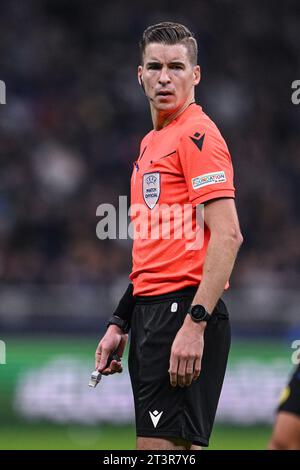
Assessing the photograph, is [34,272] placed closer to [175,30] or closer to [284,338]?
[284,338]

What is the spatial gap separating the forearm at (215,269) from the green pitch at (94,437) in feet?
17.4

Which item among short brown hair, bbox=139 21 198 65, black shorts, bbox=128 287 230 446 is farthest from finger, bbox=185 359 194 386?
short brown hair, bbox=139 21 198 65

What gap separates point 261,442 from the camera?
30.5ft

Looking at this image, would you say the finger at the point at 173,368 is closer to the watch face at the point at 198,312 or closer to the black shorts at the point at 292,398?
the watch face at the point at 198,312

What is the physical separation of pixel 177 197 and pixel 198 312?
→ 1.64ft

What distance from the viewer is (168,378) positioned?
398cm

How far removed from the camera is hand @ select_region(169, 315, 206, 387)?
150 inches

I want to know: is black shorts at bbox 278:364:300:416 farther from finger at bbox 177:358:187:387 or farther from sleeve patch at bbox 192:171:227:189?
sleeve patch at bbox 192:171:227:189

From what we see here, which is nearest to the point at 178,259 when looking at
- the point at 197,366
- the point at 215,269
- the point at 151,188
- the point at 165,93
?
the point at 215,269

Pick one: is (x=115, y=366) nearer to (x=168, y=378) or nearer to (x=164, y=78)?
(x=168, y=378)

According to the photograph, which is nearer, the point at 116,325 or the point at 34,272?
the point at 116,325

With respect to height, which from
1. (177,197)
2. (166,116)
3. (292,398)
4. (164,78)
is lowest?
(292,398)

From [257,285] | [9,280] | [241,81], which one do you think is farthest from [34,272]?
[241,81]
